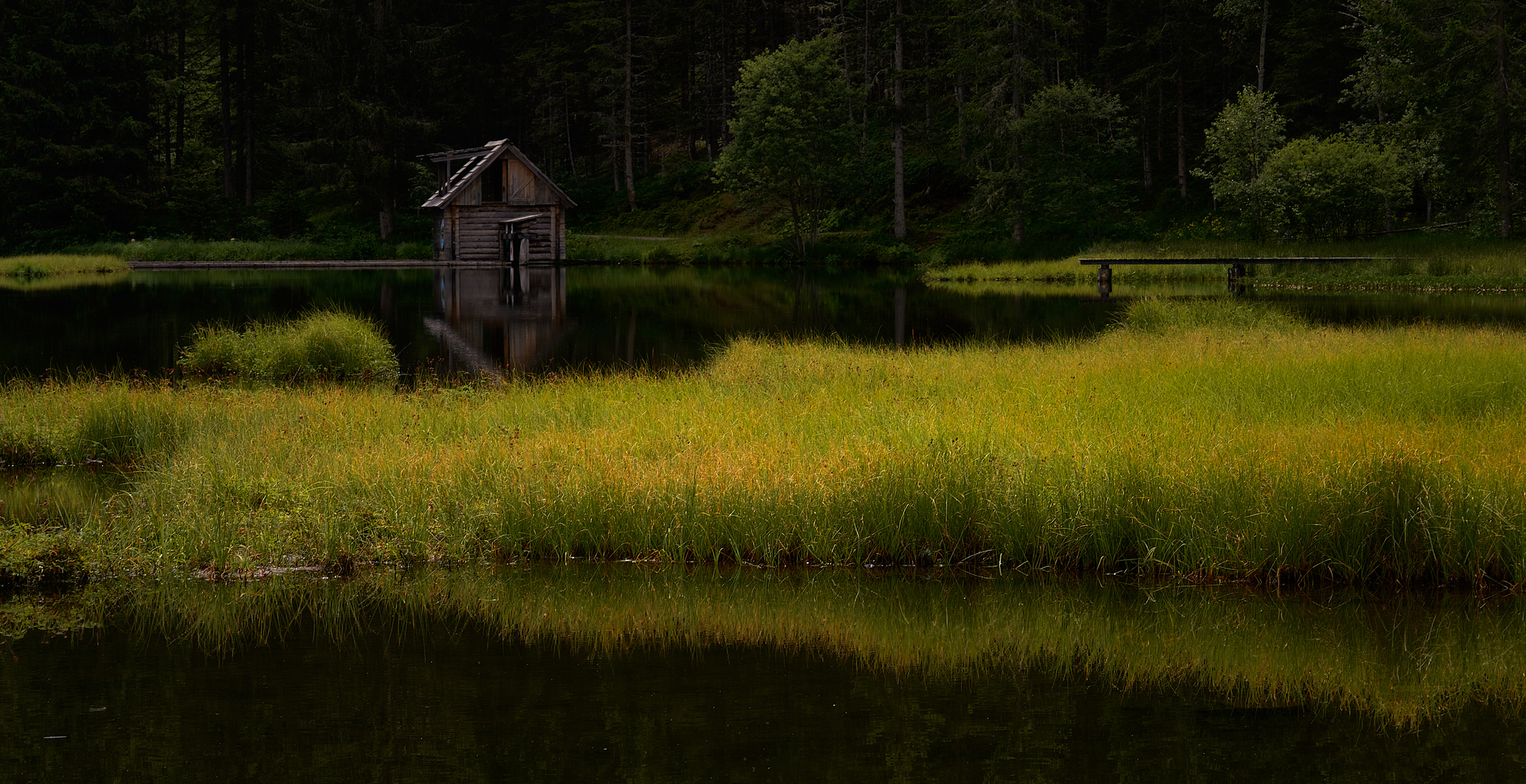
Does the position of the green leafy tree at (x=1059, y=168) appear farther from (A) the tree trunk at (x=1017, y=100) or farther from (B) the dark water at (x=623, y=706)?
(B) the dark water at (x=623, y=706)

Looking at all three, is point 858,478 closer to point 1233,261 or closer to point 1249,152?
point 1233,261

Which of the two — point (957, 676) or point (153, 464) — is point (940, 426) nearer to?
point (957, 676)

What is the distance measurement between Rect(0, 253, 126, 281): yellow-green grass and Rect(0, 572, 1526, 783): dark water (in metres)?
50.8

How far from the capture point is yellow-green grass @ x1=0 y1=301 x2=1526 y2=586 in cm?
995

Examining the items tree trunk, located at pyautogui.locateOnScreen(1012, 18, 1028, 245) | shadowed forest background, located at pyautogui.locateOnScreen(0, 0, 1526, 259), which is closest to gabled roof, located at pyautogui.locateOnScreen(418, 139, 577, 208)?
shadowed forest background, located at pyautogui.locateOnScreen(0, 0, 1526, 259)

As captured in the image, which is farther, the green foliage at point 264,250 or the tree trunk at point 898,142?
the green foliage at point 264,250

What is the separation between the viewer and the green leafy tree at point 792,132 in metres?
61.4

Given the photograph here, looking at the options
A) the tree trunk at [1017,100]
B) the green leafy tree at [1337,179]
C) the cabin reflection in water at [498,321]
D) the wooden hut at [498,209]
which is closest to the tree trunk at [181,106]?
the wooden hut at [498,209]

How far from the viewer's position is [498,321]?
35094 millimetres

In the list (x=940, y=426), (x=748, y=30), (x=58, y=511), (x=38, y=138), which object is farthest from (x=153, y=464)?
(x=748, y=30)

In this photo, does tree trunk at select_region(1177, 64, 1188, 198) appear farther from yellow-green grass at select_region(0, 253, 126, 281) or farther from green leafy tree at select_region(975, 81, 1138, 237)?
yellow-green grass at select_region(0, 253, 126, 281)

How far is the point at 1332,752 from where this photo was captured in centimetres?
678

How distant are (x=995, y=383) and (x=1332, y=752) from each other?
414 inches

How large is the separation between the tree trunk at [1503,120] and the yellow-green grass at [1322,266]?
1.61 m
